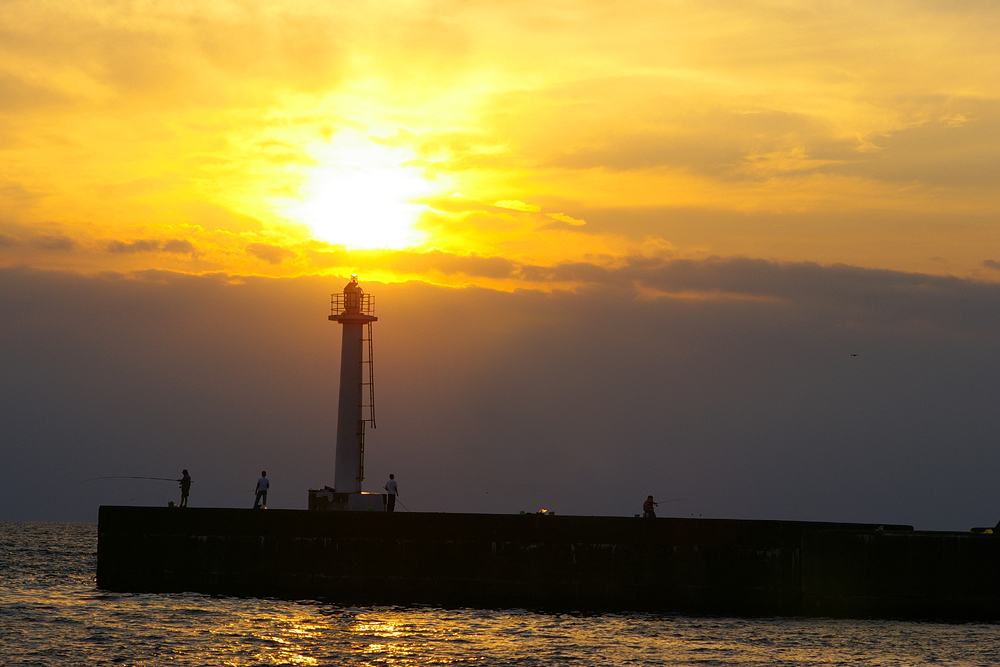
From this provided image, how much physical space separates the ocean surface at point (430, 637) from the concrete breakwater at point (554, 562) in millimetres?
627

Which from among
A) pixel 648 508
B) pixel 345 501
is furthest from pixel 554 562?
pixel 345 501

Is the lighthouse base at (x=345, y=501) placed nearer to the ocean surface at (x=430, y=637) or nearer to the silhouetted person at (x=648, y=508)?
the ocean surface at (x=430, y=637)

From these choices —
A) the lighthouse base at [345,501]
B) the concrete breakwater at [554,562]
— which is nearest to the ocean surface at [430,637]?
the concrete breakwater at [554,562]

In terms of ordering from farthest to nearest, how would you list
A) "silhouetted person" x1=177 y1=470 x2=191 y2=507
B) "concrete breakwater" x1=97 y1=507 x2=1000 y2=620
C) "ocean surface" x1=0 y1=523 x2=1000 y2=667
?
"silhouetted person" x1=177 y1=470 x2=191 y2=507
"concrete breakwater" x1=97 y1=507 x2=1000 y2=620
"ocean surface" x1=0 y1=523 x2=1000 y2=667

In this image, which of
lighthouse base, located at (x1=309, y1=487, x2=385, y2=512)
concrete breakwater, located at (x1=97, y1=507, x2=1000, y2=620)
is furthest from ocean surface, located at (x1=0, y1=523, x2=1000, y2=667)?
lighthouse base, located at (x1=309, y1=487, x2=385, y2=512)

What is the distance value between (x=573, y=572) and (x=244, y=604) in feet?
27.1

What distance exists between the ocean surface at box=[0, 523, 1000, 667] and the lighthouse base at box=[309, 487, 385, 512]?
18.1 ft

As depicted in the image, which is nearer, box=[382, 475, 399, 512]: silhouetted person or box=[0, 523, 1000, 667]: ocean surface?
box=[0, 523, 1000, 667]: ocean surface

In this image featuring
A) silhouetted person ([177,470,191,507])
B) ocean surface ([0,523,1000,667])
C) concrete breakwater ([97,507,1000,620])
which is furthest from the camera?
silhouetted person ([177,470,191,507])

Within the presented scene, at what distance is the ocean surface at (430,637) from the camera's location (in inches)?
808

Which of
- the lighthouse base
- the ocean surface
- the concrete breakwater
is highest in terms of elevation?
the lighthouse base

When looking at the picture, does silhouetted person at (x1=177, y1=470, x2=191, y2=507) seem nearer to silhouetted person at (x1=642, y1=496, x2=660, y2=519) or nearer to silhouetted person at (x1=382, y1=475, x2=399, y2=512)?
silhouetted person at (x1=382, y1=475, x2=399, y2=512)

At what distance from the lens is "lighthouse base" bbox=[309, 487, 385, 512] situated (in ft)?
107

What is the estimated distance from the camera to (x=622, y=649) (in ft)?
70.0
